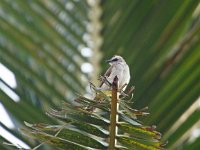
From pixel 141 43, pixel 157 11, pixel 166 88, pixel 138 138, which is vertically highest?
pixel 157 11

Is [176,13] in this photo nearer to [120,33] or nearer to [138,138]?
[120,33]

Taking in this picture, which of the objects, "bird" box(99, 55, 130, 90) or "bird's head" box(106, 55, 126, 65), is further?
"bird's head" box(106, 55, 126, 65)

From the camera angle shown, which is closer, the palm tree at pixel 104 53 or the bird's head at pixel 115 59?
the palm tree at pixel 104 53

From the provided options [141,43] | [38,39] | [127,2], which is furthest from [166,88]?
[38,39]

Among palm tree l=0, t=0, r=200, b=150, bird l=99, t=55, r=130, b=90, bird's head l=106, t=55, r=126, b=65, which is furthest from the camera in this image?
→ bird's head l=106, t=55, r=126, b=65

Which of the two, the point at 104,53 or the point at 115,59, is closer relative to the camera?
the point at 115,59

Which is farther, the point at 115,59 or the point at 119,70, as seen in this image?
the point at 119,70

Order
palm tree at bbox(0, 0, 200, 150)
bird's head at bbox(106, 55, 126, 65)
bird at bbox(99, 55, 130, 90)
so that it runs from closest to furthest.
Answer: palm tree at bbox(0, 0, 200, 150) < bird at bbox(99, 55, 130, 90) < bird's head at bbox(106, 55, 126, 65)

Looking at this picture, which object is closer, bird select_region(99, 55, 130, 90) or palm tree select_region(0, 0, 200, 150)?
palm tree select_region(0, 0, 200, 150)
